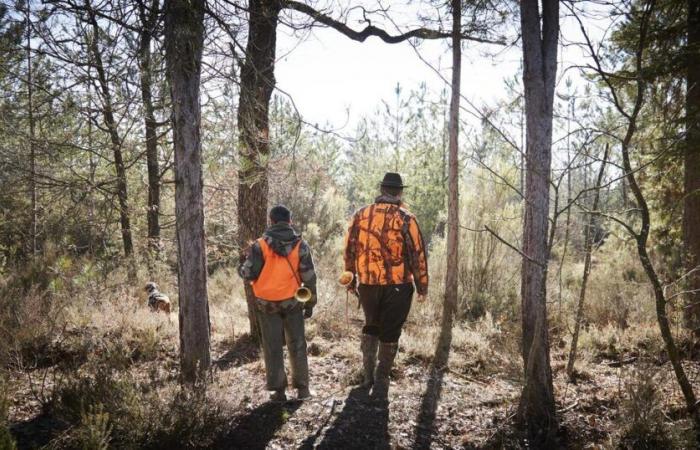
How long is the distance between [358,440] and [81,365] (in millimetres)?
3509

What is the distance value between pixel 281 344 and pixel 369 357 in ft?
3.33

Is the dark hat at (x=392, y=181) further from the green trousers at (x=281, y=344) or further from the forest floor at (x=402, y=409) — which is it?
the forest floor at (x=402, y=409)

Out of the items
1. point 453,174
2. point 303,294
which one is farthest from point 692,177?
point 303,294

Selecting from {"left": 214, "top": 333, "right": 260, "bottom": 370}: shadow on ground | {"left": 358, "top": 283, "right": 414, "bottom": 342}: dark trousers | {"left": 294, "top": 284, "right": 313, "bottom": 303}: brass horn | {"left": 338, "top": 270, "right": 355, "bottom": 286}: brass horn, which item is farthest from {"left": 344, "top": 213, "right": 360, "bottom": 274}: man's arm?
{"left": 214, "top": 333, "right": 260, "bottom": 370}: shadow on ground

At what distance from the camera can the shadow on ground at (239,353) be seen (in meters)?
6.27

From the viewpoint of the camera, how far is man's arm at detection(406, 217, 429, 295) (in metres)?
5.05

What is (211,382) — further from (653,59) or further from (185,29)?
(653,59)

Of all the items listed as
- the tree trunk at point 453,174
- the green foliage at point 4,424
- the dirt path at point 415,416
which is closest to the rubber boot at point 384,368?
the dirt path at point 415,416

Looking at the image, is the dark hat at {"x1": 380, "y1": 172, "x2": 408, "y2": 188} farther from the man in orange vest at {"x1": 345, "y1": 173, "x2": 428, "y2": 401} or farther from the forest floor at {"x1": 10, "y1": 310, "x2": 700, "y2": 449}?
the forest floor at {"x1": 10, "y1": 310, "x2": 700, "y2": 449}

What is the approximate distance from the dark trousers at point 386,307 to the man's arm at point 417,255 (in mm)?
114

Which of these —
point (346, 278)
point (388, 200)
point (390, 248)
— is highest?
point (388, 200)

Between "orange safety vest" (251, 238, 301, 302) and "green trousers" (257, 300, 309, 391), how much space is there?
0.13m

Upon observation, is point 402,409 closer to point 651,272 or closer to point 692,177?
point 651,272

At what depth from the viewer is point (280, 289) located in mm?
4770
